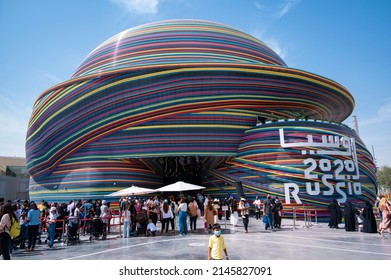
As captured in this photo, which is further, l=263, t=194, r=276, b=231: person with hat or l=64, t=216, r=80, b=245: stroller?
l=263, t=194, r=276, b=231: person with hat

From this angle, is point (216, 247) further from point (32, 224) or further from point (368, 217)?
point (368, 217)

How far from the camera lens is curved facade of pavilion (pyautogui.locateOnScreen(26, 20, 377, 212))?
2127 centimetres

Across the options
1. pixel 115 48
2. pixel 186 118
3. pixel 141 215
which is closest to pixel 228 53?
pixel 186 118

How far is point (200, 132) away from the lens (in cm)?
2442

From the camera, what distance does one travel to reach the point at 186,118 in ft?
80.5

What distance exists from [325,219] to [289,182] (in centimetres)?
348

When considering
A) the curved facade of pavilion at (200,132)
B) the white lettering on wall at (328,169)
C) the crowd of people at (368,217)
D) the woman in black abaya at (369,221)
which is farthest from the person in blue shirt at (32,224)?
the white lettering on wall at (328,169)

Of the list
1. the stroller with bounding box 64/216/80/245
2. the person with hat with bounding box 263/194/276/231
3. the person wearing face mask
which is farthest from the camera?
the person with hat with bounding box 263/194/276/231

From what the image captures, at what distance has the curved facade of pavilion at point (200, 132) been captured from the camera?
21.3m

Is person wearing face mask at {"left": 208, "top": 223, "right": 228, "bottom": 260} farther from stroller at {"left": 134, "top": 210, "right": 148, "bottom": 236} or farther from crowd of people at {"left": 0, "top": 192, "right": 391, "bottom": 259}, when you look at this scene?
stroller at {"left": 134, "top": 210, "right": 148, "bottom": 236}

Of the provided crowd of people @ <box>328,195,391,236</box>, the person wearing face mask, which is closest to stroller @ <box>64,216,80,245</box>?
the person wearing face mask

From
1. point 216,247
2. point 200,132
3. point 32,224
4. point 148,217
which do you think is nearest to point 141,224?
point 148,217

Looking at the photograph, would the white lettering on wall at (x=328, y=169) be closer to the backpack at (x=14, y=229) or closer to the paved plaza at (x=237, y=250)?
the paved plaza at (x=237, y=250)
